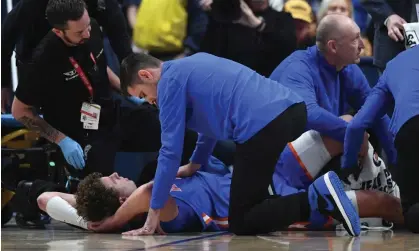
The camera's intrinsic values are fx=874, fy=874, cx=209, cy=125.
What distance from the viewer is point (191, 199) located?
191 inches

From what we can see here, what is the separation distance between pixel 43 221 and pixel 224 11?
1895 millimetres

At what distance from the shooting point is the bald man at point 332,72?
533 centimetres

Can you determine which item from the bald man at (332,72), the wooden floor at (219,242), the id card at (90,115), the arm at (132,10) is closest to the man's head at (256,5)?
the bald man at (332,72)

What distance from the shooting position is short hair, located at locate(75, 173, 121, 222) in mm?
4742

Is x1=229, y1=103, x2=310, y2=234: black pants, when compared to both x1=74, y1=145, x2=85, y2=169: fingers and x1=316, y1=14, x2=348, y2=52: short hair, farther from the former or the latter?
x1=74, y1=145, x2=85, y2=169: fingers

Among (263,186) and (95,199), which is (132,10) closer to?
(95,199)

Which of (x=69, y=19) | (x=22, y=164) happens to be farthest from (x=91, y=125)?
(x=69, y=19)

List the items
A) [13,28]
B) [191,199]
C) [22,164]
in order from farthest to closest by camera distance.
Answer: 1. [22,164]
2. [13,28]
3. [191,199]

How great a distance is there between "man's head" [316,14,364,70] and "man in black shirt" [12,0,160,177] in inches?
52.4

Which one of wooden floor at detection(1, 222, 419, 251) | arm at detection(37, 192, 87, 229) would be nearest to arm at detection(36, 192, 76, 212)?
arm at detection(37, 192, 87, 229)

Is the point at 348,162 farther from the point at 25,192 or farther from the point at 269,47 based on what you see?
the point at 25,192

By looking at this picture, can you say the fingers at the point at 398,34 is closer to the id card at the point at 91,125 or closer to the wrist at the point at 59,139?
the id card at the point at 91,125

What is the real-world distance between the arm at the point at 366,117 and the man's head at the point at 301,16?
5.20 ft

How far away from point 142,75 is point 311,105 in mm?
1231
